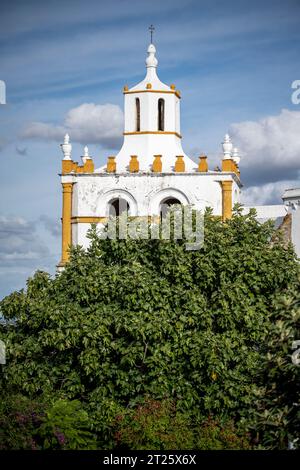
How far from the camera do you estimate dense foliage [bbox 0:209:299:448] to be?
2139 cm

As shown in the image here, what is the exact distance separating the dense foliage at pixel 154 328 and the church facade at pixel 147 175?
56.0ft

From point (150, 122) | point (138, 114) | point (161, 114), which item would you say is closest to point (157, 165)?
point (150, 122)

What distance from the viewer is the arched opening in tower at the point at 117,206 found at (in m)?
41.6

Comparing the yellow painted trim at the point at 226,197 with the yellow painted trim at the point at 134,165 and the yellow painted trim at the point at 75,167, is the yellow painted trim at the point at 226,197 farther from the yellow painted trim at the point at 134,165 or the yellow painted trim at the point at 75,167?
the yellow painted trim at the point at 75,167

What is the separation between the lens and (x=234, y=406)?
69.4ft

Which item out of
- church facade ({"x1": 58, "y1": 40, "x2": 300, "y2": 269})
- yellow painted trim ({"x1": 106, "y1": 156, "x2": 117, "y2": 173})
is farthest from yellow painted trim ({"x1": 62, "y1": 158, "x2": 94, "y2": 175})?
yellow painted trim ({"x1": 106, "y1": 156, "x2": 117, "y2": 173})

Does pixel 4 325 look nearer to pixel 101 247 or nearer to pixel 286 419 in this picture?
pixel 101 247

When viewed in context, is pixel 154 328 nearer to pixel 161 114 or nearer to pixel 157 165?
pixel 157 165

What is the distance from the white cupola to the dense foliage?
1888cm

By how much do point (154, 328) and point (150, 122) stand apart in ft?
71.6

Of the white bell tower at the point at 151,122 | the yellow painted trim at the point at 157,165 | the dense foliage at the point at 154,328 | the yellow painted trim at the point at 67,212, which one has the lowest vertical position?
the dense foliage at the point at 154,328

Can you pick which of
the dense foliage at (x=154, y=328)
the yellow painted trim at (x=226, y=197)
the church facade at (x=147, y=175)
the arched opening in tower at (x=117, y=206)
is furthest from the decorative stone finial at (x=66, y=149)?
the dense foliage at (x=154, y=328)
